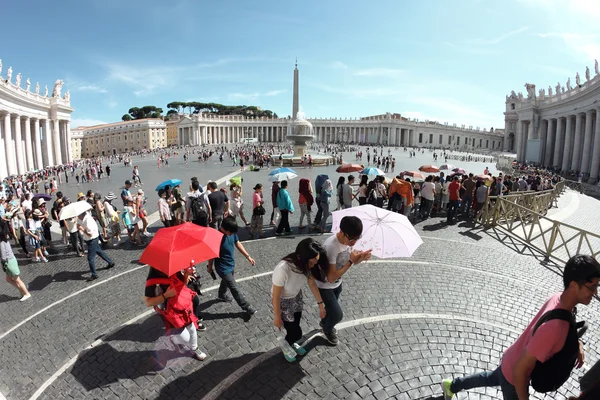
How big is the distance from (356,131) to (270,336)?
3594 inches

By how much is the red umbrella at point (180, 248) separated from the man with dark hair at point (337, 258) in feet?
4.49

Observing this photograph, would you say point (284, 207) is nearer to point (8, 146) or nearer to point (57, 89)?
point (8, 146)

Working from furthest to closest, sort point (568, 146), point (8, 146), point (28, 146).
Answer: point (28, 146) → point (568, 146) → point (8, 146)

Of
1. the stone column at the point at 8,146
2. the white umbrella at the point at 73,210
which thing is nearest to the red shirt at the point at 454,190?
the white umbrella at the point at 73,210

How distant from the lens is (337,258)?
11.4 ft

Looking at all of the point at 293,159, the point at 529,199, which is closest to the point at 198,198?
the point at 529,199

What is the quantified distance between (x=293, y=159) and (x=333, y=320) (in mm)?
27629

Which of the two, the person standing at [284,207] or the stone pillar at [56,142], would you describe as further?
the stone pillar at [56,142]

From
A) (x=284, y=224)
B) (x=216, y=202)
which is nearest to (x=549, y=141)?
(x=284, y=224)

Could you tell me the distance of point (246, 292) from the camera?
18.9 feet

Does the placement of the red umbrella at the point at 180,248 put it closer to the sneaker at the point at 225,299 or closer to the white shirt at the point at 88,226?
the sneaker at the point at 225,299

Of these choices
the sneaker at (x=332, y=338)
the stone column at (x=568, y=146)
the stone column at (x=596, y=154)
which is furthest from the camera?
the stone column at (x=568, y=146)

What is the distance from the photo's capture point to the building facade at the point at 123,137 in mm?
84812

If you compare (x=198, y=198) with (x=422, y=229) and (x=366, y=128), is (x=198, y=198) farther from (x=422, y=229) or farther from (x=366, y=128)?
(x=366, y=128)
